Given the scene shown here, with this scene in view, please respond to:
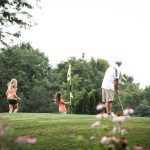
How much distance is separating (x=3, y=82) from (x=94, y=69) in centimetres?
2839

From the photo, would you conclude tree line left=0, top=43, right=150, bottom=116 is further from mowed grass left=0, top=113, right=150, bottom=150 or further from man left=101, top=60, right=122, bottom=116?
mowed grass left=0, top=113, right=150, bottom=150

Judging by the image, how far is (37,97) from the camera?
81.0m

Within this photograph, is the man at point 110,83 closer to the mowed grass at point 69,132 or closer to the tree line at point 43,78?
the mowed grass at point 69,132

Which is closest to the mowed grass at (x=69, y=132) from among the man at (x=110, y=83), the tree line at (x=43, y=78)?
the man at (x=110, y=83)

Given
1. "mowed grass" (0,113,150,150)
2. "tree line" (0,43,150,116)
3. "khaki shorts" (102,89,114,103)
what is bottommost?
"mowed grass" (0,113,150,150)

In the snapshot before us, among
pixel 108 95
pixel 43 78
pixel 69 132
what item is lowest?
pixel 69 132

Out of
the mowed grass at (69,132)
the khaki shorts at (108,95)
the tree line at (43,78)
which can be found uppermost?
the tree line at (43,78)

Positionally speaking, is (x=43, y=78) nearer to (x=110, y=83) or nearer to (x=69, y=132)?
(x=110, y=83)

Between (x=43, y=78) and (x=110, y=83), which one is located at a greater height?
(x=43, y=78)

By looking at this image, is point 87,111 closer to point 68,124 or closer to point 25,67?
point 68,124

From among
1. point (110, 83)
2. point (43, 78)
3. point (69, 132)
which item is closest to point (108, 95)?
point (110, 83)

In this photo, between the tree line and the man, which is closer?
the man

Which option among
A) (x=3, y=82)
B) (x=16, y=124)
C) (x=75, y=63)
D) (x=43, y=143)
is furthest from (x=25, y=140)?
(x=75, y=63)

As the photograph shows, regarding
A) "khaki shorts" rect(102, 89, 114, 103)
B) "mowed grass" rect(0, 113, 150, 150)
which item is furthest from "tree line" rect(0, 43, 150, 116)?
"mowed grass" rect(0, 113, 150, 150)
